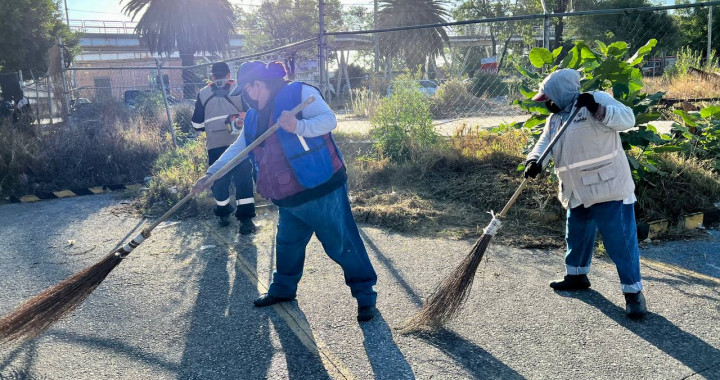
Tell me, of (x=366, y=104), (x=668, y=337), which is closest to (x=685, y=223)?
(x=668, y=337)

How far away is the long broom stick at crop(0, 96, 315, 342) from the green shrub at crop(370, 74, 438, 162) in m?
4.42

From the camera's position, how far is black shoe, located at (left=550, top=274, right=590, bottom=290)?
4.36 meters

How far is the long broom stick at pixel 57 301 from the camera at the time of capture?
3.62 m

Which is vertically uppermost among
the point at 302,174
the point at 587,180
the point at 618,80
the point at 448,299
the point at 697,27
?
the point at 697,27

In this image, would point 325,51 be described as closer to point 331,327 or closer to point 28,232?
point 28,232

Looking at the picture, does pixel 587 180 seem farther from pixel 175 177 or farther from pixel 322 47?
pixel 175 177

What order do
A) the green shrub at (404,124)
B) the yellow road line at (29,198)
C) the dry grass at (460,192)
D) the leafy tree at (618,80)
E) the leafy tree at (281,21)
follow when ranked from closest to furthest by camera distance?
1. the leafy tree at (618,80)
2. the dry grass at (460,192)
3. the green shrub at (404,124)
4. the yellow road line at (29,198)
5. the leafy tree at (281,21)

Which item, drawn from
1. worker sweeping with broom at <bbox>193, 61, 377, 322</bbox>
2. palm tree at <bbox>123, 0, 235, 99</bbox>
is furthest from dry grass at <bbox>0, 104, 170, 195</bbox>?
palm tree at <bbox>123, 0, 235, 99</bbox>

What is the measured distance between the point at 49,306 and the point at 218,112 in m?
3.23

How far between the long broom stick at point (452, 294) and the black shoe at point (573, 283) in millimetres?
913

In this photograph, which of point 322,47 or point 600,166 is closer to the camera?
point 600,166

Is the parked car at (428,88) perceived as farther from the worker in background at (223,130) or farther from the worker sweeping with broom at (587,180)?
the worker sweeping with broom at (587,180)

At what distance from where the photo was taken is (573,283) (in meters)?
4.38

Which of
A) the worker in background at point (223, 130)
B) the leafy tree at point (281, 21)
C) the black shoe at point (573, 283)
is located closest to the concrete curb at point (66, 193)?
the worker in background at point (223, 130)
